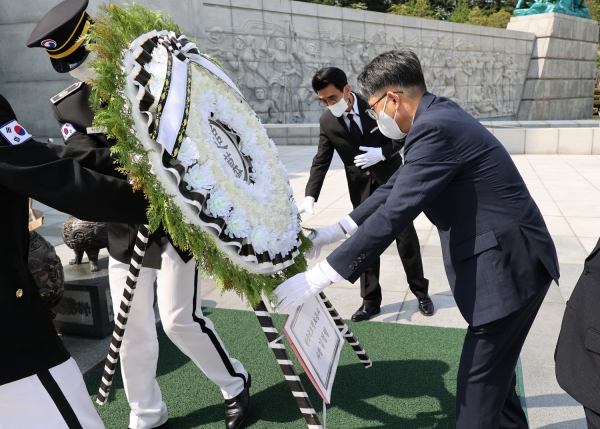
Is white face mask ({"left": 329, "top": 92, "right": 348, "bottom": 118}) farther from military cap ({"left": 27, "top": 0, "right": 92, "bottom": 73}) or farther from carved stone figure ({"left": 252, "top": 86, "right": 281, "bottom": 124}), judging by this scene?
carved stone figure ({"left": 252, "top": 86, "right": 281, "bottom": 124})

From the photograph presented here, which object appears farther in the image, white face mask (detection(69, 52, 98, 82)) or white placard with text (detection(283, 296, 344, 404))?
white face mask (detection(69, 52, 98, 82))

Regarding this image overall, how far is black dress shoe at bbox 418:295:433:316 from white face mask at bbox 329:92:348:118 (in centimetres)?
160

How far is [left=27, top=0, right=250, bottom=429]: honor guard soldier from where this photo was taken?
7.74ft

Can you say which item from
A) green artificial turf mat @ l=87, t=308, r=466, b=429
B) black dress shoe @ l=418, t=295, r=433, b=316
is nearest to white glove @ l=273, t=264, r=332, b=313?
green artificial turf mat @ l=87, t=308, r=466, b=429

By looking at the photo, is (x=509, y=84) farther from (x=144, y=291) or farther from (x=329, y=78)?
(x=144, y=291)

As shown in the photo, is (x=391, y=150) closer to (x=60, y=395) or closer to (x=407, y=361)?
(x=407, y=361)

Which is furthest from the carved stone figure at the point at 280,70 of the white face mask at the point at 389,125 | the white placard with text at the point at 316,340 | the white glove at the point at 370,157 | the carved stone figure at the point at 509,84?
the white placard with text at the point at 316,340

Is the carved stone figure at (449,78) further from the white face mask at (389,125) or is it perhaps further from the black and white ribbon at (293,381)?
the black and white ribbon at (293,381)

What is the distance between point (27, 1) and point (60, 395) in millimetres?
11398

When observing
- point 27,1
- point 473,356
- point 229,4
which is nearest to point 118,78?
point 473,356

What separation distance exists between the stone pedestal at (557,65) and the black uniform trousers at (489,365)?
28.4 meters

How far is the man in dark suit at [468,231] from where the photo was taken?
2.01 m

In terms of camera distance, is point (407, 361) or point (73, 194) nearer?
point (73, 194)

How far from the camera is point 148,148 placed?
6.12 ft
